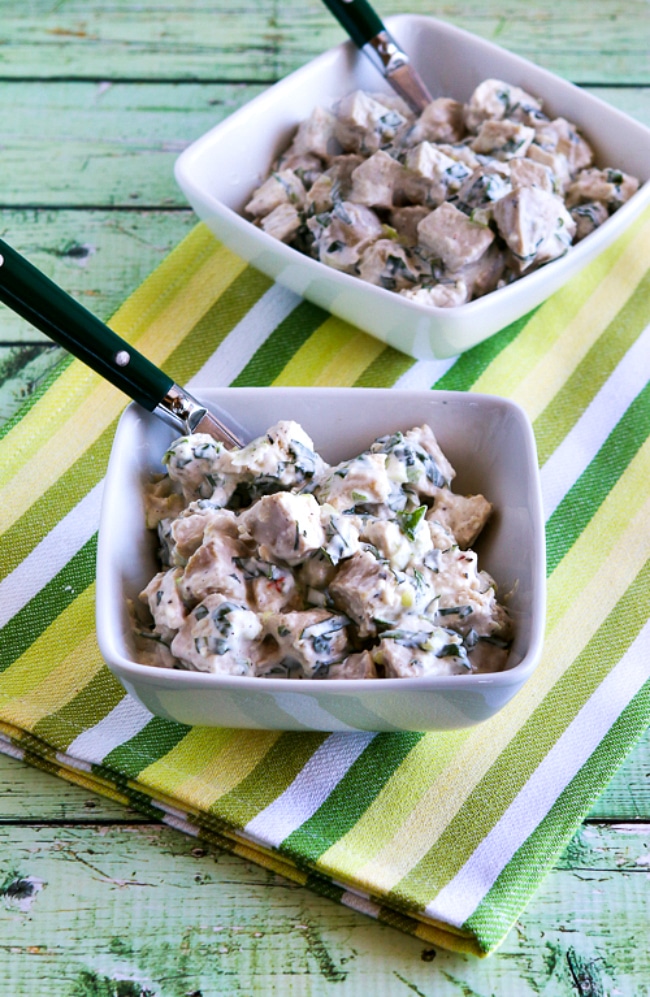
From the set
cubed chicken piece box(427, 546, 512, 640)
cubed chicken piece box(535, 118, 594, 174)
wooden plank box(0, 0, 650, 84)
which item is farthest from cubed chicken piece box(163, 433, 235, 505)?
wooden plank box(0, 0, 650, 84)

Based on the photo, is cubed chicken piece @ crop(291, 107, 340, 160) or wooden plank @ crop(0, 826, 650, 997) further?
cubed chicken piece @ crop(291, 107, 340, 160)

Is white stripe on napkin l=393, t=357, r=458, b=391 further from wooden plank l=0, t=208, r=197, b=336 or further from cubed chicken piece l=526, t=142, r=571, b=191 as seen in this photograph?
wooden plank l=0, t=208, r=197, b=336

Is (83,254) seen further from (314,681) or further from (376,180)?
(314,681)

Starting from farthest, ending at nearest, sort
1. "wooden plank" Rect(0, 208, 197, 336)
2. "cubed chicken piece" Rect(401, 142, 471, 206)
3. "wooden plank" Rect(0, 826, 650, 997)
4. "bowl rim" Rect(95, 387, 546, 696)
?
"wooden plank" Rect(0, 208, 197, 336), "cubed chicken piece" Rect(401, 142, 471, 206), "wooden plank" Rect(0, 826, 650, 997), "bowl rim" Rect(95, 387, 546, 696)

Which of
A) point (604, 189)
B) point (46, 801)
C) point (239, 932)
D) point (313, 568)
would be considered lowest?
point (239, 932)

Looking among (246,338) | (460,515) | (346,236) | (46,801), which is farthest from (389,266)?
(46,801)

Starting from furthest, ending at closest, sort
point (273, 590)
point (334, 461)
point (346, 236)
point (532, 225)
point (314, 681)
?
point (346, 236), point (532, 225), point (334, 461), point (273, 590), point (314, 681)

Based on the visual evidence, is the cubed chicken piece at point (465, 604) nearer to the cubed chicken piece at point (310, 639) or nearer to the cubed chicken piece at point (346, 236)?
the cubed chicken piece at point (310, 639)
